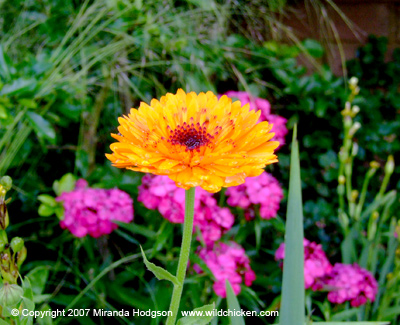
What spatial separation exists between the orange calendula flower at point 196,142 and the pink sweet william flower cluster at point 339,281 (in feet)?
1.27

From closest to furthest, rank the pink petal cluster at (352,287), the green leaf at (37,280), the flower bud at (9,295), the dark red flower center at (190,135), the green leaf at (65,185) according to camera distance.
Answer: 1. the flower bud at (9,295)
2. the dark red flower center at (190,135)
3. the green leaf at (37,280)
4. the pink petal cluster at (352,287)
5. the green leaf at (65,185)

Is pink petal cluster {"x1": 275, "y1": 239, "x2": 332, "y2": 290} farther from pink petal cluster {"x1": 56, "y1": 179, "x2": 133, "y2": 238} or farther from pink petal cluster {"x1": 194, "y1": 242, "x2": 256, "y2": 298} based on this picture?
pink petal cluster {"x1": 56, "y1": 179, "x2": 133, "y2": 238}

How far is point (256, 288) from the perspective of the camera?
1.00 m

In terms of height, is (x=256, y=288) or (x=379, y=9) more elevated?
(x=379, y=9)

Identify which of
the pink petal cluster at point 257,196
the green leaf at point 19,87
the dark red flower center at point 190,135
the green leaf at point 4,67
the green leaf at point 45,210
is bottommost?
the green leaf at point 45,210

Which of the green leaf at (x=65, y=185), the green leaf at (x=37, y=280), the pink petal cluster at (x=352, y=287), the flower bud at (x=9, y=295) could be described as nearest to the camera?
the flower bud at (x=9, y=295)

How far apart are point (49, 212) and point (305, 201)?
30.9 inches

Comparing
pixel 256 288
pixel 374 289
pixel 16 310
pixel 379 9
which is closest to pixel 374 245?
pixel 374 289

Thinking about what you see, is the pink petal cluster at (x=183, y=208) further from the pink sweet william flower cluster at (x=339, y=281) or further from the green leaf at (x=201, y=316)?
the green leaf at (x=201, y=316)

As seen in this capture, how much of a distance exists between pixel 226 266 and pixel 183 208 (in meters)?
0.13

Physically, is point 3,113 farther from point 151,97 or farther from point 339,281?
point 339,281

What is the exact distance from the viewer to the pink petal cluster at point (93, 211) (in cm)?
81

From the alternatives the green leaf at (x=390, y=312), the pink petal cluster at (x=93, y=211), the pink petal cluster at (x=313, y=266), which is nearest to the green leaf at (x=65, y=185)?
the pink petal cluster at (x=93, y=211)

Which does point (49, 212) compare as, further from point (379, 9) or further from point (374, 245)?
point (379, 9)
